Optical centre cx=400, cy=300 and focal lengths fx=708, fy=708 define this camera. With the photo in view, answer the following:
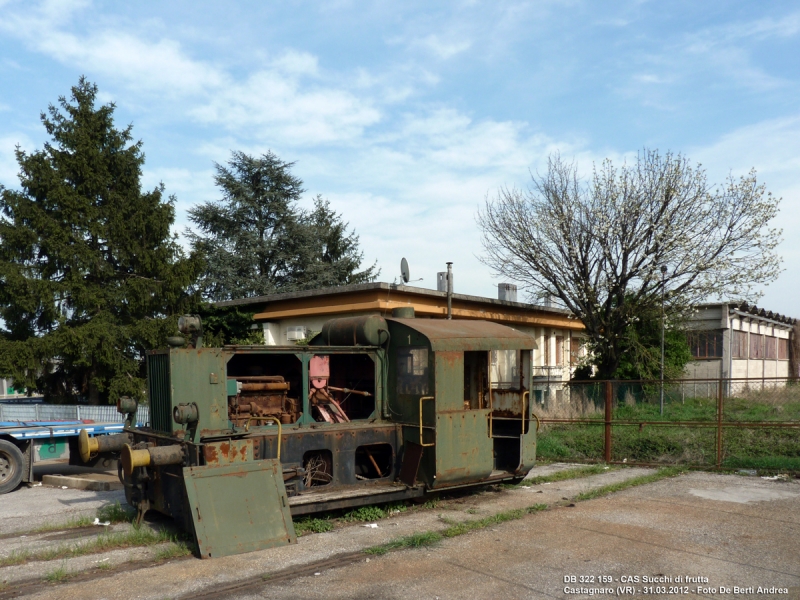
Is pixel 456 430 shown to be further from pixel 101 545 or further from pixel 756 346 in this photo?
pixel 756 346

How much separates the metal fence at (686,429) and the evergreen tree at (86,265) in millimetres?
11614

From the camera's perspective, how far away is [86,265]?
19.9 m

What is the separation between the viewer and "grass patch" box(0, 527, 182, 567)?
23.1 ft

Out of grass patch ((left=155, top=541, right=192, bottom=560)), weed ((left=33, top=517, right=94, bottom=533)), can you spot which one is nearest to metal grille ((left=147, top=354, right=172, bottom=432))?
weed ((left=33, top=517, right=94, bottom=533))

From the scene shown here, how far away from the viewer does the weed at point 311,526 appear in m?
8.12

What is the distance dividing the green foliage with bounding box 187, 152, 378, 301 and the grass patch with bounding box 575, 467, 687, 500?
2416 cm

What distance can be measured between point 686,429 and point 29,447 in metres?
12.4

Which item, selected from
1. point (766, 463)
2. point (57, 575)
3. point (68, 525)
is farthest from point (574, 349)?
point (57, 575)

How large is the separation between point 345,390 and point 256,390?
49.8 inches

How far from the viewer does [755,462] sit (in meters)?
12.3

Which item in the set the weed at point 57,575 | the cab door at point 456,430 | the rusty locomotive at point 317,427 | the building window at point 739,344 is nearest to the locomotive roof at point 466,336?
the rusty locomotive at point 317,427

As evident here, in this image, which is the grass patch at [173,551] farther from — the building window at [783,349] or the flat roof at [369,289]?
the building window at [783,349]

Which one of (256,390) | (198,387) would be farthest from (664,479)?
(198,387)

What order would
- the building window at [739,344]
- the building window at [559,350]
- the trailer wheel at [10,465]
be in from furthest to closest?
the building window at [739,344] → the building window at [559,350] → the trailer wheel at [10,465]
